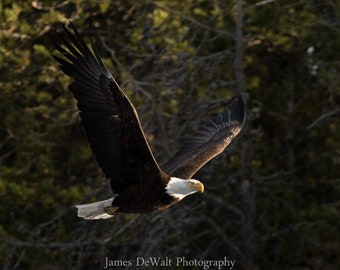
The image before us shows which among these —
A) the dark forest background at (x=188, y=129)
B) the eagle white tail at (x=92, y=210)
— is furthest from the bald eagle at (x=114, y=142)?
the dark forest background at (x=188, y=129)

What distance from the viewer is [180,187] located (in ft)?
24.7

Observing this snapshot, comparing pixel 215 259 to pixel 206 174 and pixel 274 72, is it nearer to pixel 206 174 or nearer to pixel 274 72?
pixel 206 174

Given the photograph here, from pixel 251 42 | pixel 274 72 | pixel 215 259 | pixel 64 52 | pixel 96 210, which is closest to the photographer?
pixel 64 52

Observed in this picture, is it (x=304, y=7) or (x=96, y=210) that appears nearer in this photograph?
(x=96, y=210)

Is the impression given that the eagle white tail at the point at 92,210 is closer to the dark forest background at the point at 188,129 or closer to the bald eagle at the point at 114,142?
the bald eagle at the point at 114,142

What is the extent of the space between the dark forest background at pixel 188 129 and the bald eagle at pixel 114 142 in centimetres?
67

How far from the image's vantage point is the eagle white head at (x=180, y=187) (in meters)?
7.50

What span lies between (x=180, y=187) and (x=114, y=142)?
62 centimetres

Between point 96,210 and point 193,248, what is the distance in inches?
76.8

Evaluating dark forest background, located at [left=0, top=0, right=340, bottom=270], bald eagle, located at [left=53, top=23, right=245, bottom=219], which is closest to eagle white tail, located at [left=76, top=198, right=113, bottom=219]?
bald eagle, located at [left=53, top=23, right=245, bottom=219]

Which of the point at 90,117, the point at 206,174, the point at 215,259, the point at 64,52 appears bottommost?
the point at 215,259

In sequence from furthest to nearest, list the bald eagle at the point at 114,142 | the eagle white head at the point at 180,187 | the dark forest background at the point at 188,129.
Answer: the dark forest background at the point at 188,129
the eagle white head at the point at 180,187
the bald eagle at the point at 114,142

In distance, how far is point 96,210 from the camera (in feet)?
25.1

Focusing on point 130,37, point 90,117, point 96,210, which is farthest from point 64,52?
point 130,37
